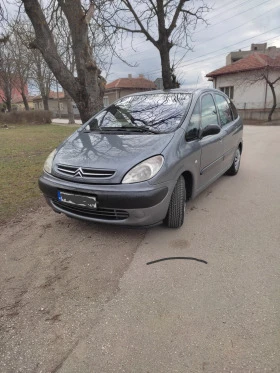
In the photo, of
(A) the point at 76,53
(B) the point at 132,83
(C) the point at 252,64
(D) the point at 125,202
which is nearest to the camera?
(D) the point at 125,202

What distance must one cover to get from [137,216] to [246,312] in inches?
52.6

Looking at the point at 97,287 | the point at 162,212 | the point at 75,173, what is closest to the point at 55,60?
the point at 75,173

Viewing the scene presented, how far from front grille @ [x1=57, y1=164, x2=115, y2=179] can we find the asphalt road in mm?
762

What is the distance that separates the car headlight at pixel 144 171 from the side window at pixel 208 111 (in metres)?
1.31

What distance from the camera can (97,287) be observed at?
256 cm

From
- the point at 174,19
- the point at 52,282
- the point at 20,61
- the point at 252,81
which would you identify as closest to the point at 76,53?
the point at 52,282

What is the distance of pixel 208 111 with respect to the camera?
4445 mm

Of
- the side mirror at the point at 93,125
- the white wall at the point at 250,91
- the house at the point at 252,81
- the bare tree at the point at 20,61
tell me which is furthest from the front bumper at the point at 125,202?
the bare tree at the point at 20,61

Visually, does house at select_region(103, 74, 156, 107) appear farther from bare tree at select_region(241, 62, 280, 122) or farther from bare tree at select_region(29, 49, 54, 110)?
bare tree at select_region(241, 62, 280, 122)

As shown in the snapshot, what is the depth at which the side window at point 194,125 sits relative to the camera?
145 inches

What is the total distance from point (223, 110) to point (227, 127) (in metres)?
0.34

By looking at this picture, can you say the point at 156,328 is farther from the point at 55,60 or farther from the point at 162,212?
the point at 55,60

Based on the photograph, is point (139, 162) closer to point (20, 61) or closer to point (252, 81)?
point (252, 81)

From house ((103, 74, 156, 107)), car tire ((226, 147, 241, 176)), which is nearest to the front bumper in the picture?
car tire ((226, 147, 241, 176))
